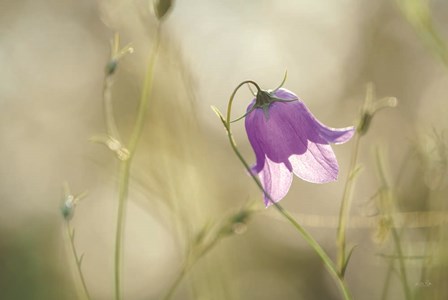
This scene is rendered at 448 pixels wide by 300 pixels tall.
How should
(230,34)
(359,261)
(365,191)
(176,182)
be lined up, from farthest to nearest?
(365,191) < (359,261) < (230,34) < (176,182)

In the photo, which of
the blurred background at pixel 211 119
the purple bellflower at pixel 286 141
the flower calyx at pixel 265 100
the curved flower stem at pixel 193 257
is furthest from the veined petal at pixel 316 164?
the blurred background at pixel 211 119

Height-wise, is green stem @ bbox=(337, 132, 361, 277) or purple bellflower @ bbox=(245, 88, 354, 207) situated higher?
purple bellflower @ bbox=(245, 88, 354, 207)

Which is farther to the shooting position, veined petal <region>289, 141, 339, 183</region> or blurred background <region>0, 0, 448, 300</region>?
blurred background <region>0, 0, 448, 300</region>

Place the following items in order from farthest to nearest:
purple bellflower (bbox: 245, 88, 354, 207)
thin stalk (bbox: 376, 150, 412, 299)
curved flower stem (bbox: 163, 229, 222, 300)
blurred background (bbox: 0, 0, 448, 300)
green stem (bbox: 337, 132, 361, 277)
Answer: blurred background (bbox: 0, 0, 448, 300) < purple bellflower (bbox: 245, 88, 354, 207) < curved flower stem (bbox: 163, 229, 222, 300) < thin stalk (bbox: 376, 150, 412, 299) < green stem (bbox: 337, 132, 361, 277)

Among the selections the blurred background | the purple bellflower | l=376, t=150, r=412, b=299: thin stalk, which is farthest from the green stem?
the blurred background

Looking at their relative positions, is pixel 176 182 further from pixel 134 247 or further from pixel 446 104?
pixel 134 247

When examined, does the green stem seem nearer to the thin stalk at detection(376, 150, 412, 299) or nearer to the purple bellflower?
the thin stalk at detection(376, 150, 412, 299)

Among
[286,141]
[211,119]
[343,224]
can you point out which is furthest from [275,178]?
[211,119]

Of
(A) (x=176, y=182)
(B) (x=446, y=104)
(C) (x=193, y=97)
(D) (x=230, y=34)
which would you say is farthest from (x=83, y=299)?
(D) (x=230, y=34)
